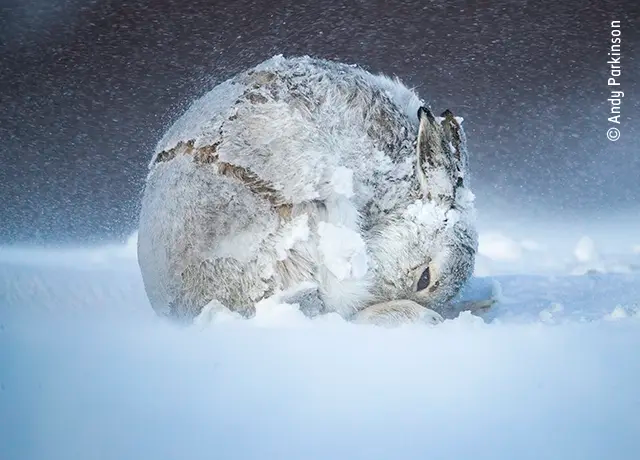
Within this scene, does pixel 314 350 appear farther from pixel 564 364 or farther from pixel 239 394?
pixel 564 364

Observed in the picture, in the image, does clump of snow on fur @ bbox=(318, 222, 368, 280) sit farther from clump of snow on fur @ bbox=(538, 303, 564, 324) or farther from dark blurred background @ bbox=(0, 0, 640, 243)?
dark blurred background @ bbox=(0, 0, 640, 243)

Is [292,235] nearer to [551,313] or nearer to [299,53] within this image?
[551,313]

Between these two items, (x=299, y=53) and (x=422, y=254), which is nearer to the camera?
(x=422, y=254)

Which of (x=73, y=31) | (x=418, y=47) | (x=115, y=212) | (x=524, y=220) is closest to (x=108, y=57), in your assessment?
(x=73, y=31)

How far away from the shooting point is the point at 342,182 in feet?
2.83

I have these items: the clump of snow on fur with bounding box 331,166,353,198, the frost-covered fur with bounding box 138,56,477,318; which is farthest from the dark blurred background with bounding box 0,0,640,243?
the clump of snow on fur with bounding box 331,166,353,198

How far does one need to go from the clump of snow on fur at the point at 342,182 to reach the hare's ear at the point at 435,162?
0.09 meters

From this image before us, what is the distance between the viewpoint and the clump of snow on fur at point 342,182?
0.86 meters

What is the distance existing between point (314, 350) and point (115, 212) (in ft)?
2.27

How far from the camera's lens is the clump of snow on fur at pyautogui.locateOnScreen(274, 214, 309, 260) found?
85 centimetres

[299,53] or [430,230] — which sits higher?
[299,53]

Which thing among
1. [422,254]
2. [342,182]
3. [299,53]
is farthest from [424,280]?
[299,53]

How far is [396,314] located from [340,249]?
9 cm

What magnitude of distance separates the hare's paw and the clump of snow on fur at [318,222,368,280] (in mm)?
49
